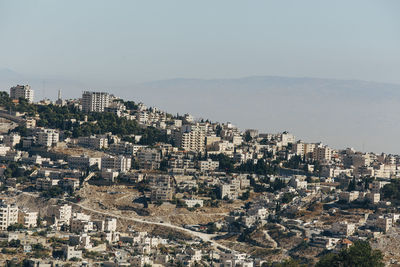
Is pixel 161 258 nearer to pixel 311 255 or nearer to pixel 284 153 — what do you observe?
pixel 311 255

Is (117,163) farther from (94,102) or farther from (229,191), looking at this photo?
(94,102)

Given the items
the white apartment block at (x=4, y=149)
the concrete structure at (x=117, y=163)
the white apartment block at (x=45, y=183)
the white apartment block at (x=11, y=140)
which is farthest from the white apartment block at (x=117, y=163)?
the white apartment block at (x=11, y=140)

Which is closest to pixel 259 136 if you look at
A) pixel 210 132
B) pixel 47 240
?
pixel 210 132

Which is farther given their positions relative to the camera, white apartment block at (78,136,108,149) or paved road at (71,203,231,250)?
white apartment block at (78,136,108,149)

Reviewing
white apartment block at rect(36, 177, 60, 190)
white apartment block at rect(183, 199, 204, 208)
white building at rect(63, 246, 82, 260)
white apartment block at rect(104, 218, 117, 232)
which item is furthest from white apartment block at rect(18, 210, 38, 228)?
white apartment block at rect(183, 199, 204, 208)

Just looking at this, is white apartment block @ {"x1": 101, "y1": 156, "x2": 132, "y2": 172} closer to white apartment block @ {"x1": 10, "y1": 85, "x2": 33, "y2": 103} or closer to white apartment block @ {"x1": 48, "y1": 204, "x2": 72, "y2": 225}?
white apartment block @ {"x1": 48, "y1": 204, "x2": 72, "y2": 225}

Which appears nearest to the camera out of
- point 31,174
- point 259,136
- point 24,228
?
point 24,228

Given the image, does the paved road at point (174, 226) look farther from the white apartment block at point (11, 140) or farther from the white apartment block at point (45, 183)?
the white apartment block at point (11, 140)
